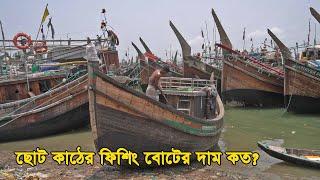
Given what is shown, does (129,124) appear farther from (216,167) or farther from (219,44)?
(219,44)

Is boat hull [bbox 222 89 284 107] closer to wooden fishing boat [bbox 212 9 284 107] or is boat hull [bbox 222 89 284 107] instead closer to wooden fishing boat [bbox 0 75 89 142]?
wooden fishing boat [bbox 212 9 284 107]

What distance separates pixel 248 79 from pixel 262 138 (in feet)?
30.4

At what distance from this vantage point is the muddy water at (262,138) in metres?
9.22

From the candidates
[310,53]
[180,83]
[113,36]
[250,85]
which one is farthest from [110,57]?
[310,53]

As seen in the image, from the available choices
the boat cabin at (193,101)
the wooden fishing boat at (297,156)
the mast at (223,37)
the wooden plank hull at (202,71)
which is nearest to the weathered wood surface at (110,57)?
the mast at (223,37)

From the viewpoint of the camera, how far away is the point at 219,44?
21812 millimetres

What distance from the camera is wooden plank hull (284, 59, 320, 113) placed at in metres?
18.1

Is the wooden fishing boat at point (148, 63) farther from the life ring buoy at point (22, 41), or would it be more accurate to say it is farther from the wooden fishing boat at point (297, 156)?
the wooden fishing boat at point (297, 156)

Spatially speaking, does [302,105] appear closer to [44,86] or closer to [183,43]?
[183,43]

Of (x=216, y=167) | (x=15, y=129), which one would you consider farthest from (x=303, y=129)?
(x=15, y=129)

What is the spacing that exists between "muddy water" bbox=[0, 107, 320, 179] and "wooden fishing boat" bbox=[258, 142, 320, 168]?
0.47 ft

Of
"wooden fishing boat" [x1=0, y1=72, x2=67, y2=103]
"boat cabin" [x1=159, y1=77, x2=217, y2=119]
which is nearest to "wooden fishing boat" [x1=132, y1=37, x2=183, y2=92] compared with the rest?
"wooden fishing boat" [x1=0, y1=72, x2=67, y2=103]

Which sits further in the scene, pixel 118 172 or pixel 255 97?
pixel 255 97

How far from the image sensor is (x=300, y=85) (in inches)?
731
